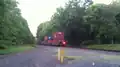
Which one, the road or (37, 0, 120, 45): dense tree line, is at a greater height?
(37, 0, 120, 45): dense tree line

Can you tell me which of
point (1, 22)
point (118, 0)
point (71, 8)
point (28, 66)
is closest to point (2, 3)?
point (1, 22)

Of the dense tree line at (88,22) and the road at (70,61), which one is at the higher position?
the dense tree line at (88,22)

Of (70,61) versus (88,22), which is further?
(88,22)

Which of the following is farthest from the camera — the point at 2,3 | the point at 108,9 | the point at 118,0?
the point at 118,0

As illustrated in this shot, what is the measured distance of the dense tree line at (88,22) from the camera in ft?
170

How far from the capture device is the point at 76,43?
73.4 meters

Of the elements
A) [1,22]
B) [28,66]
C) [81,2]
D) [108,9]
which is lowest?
[28,66]

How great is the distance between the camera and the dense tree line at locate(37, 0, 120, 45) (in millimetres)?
51906

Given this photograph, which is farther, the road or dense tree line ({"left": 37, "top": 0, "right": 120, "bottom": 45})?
dense tree line ({"left": 37, "top": 0, "right": 120, "bottom": 45})

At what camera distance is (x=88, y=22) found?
5775 cm

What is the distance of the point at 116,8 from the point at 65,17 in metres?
19.5

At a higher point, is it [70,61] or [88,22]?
[88,22]

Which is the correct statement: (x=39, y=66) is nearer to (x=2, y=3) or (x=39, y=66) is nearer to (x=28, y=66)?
(x=28, y=66)

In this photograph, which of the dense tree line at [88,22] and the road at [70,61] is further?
the dense tree line at [88,22]
